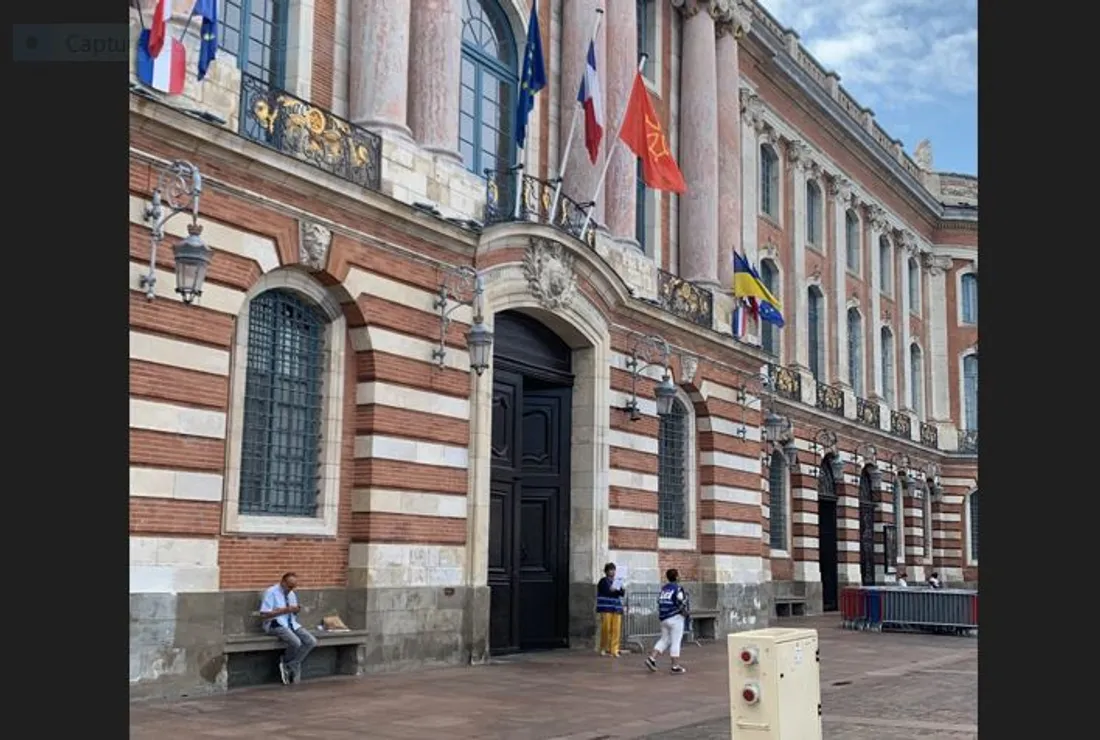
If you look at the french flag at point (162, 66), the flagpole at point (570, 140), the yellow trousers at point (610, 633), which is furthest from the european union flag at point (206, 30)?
the yellow trousers at point (610, 633)

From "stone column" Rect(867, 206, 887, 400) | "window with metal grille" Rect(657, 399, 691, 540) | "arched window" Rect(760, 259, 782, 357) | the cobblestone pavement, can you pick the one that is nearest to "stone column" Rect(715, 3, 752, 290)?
"window with metal grille" Rect(657, 399, 691, 540)

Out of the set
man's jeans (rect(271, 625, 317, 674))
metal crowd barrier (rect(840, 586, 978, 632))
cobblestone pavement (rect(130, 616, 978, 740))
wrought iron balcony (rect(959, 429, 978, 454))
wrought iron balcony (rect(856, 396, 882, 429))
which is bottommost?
metal crowd barrier (rect(840, 586, 978, 632))

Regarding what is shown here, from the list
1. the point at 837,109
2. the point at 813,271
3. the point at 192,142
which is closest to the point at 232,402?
the point at 192,142

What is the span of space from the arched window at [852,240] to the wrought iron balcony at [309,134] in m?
31.4

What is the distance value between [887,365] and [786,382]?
1386 cm

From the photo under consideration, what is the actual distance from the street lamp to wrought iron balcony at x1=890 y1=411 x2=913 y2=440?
1466 inches

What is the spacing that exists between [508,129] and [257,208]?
25.9 feet

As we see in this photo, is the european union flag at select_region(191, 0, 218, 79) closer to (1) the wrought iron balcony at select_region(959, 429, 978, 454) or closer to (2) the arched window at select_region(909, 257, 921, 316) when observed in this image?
(2) the arched window at select_region(909, 257, 921, 316)

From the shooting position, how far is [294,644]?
48.9 ft

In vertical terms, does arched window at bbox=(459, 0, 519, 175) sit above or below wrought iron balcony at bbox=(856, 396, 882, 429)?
above

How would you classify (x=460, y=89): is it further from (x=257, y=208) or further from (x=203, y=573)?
(x=203, y=573)

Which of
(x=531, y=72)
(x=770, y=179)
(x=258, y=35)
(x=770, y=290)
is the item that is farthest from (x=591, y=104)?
(x=770, y=179)

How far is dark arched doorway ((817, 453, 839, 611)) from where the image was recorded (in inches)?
1591

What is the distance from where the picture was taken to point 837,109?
42.7 m
